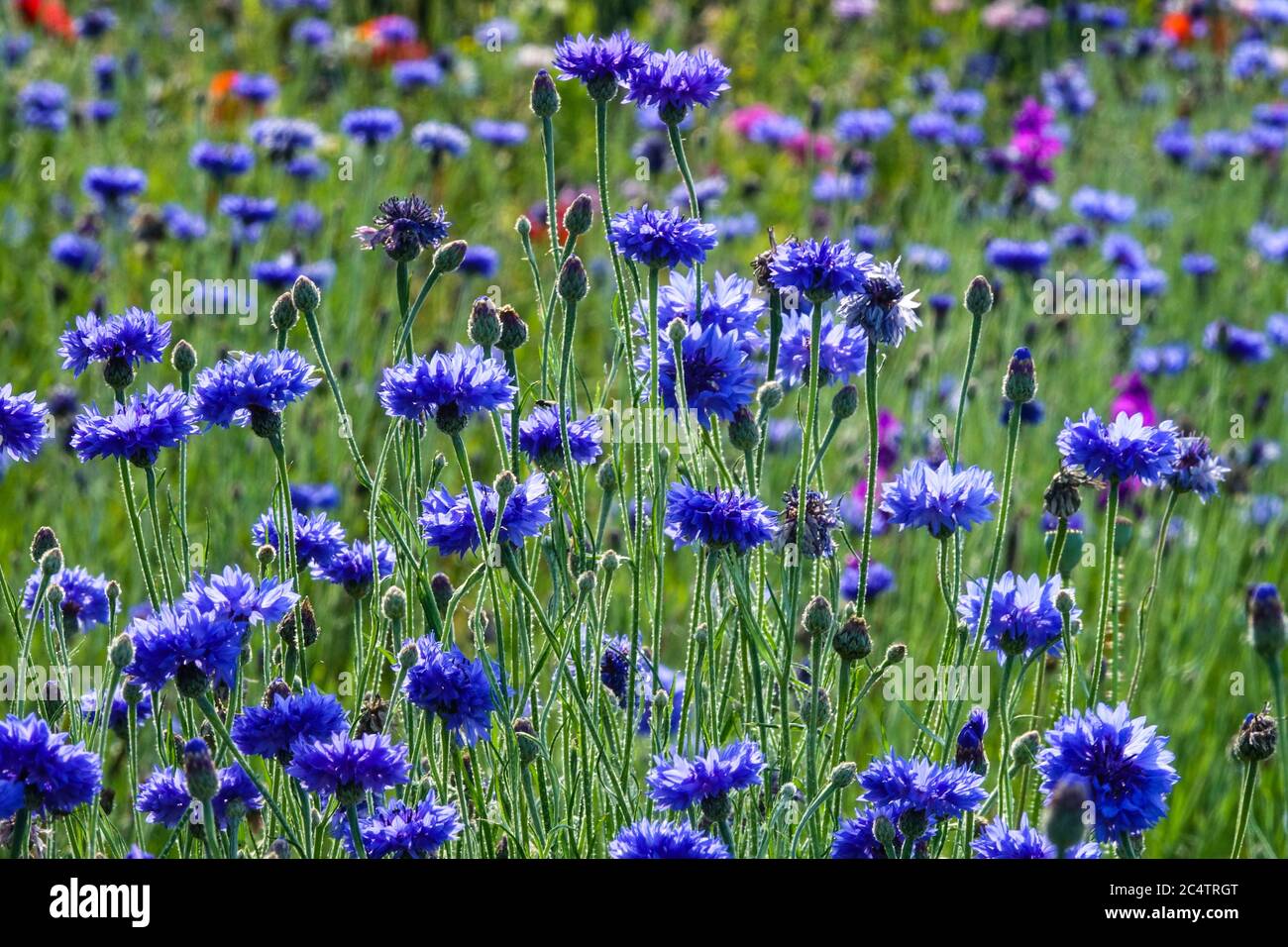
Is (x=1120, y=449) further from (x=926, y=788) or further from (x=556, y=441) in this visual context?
(x=556, y=441)

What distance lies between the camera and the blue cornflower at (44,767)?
4.76 feet

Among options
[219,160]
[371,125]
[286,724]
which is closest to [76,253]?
[219,160]

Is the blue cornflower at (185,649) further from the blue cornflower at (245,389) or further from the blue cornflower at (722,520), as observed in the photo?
→ the blue cornflower at (722,520)

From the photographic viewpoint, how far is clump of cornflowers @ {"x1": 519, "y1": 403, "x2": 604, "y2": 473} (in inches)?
72.0

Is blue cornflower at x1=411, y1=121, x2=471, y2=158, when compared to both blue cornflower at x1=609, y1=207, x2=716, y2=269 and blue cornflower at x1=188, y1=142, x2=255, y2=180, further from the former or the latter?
A: blue cornflower at x1=609, y1=207, x2=716, y2=269

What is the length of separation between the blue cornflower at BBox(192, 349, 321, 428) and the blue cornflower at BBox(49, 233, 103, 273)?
96.2 inches

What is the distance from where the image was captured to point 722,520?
65.2 inches

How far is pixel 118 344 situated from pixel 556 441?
1.81 ft

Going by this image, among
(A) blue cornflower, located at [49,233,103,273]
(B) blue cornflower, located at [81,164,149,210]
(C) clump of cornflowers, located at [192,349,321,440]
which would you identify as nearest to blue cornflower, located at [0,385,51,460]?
(C) clump of cornflowers, located at [192,349,321,440]

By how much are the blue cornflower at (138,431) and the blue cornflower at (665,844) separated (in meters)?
0.66

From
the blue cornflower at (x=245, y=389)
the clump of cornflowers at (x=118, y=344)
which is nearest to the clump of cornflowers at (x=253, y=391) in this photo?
the blue cornflower at (x=245, y=389)
